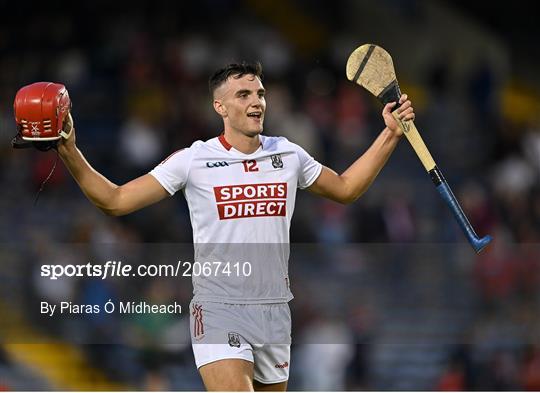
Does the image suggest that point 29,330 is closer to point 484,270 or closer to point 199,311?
point 484,270

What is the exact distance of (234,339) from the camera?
5.83 meters

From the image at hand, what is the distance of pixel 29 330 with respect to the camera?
10.8 meters

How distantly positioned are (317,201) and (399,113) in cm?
578

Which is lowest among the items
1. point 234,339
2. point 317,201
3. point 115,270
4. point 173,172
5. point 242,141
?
point 234,339

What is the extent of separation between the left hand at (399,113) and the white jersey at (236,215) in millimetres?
529

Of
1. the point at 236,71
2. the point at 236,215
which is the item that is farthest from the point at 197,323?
the point at 236,71

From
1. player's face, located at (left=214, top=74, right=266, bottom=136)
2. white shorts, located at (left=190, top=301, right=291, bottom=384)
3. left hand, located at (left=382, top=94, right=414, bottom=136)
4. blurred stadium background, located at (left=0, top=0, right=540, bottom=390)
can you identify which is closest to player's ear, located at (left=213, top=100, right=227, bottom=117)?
player's face, located at (left=214, top=74, right=266, bottom=136)

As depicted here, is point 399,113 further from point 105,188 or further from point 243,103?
point 105,188

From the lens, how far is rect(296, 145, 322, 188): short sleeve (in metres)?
6.20

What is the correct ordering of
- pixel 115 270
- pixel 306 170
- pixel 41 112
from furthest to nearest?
pixel 115 270 < pixel 306 170 < pixel 41 112

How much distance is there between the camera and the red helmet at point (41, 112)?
5.55 metres

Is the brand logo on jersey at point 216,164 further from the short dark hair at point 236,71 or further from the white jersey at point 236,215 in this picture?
the short dark hair at point 236,71

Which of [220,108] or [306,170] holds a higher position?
[220,108]

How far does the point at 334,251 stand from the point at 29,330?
2718 millimetres
